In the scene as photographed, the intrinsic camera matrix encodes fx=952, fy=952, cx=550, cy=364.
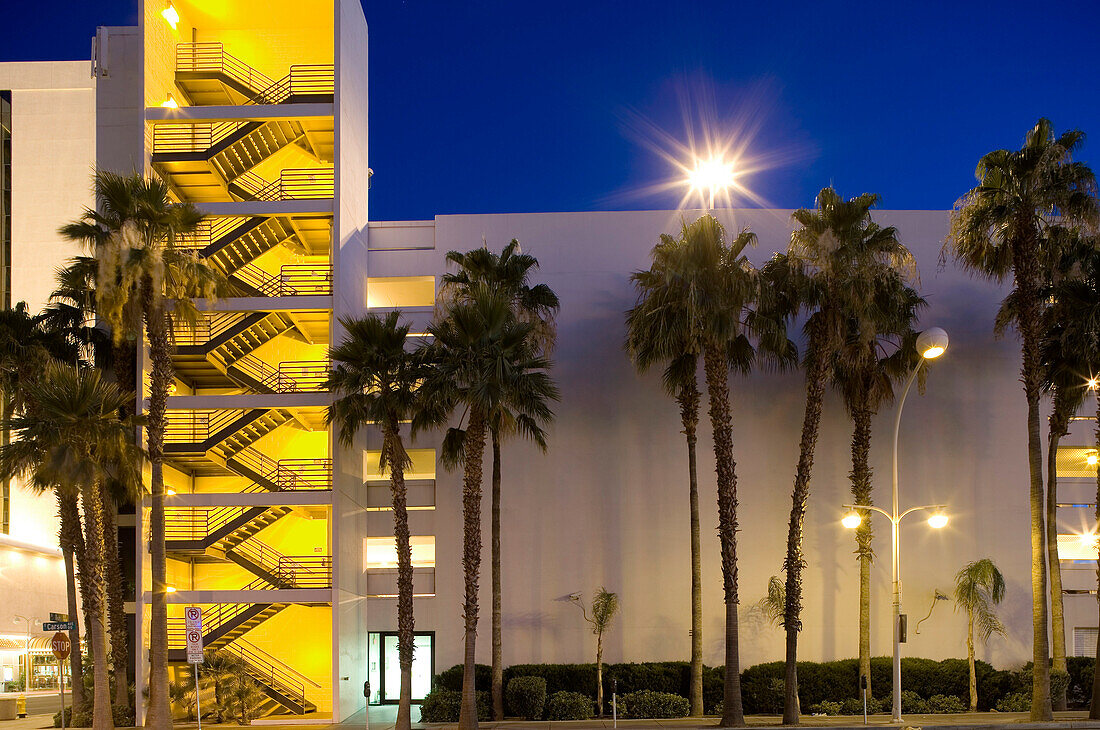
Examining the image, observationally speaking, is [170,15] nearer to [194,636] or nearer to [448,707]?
[194,636]

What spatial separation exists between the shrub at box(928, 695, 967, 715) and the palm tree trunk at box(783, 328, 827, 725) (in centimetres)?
571

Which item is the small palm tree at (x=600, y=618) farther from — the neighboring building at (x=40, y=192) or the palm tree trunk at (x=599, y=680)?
the neighboring building at (x=40, y=192)

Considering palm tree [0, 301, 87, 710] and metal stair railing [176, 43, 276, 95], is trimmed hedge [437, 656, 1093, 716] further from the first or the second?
metal stair railing [176, 43, 276, 95]

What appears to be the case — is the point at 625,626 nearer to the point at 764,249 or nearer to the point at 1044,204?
the point at 764,249

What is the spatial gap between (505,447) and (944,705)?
1682 centimetres

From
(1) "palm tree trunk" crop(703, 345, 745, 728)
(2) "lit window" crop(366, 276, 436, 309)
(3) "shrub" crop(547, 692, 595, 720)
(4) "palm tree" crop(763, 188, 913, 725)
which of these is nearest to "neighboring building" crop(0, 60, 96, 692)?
(2) "lit window" crop(366, 276, 436, 309)

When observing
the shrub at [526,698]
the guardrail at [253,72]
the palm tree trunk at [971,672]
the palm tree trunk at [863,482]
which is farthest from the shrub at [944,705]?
the guardrail at [253,72]

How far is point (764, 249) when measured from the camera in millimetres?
35438

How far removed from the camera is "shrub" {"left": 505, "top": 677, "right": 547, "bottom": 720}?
1190 inches

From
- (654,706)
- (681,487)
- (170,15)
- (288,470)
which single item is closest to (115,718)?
(288,470)

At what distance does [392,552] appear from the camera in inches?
1362

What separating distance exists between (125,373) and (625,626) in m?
18.6

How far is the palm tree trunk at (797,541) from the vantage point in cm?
2734

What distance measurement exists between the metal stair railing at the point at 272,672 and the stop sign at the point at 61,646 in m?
4.55
